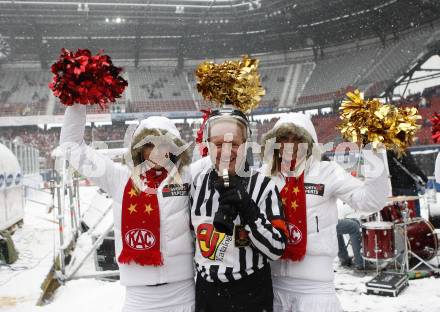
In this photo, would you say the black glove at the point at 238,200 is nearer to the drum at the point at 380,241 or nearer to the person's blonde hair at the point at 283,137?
the person's blonde hair at the point at 283,137

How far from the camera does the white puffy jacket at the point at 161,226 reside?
2.09 meters

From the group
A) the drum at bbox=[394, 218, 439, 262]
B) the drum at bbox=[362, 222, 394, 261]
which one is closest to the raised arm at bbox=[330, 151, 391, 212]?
the drum at bbox=[362, 222, 394, 261]

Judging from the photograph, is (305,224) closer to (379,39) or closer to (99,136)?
(99,136)

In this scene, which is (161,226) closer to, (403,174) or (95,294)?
(95,294)

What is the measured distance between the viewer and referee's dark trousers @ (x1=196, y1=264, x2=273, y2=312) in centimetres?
187

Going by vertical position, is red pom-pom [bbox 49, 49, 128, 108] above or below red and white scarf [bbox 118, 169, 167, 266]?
above

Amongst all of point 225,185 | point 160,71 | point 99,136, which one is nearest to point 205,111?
point 225,185

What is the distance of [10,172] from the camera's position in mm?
9430

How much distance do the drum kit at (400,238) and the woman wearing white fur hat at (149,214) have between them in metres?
3.59

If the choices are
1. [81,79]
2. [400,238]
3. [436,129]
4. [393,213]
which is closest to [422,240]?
[400,238]

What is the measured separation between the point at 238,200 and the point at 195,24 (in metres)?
29.8

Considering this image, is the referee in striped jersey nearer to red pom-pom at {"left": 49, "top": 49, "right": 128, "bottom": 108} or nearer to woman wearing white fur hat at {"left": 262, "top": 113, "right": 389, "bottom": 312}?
Result: woman wearing white fur hat at {"left": 262, "top": 113, "right": 389, "bottom": 312}

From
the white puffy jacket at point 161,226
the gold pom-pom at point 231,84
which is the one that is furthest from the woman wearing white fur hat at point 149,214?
the gold pom-pom at point 231,84

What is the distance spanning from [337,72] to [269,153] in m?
30.1
